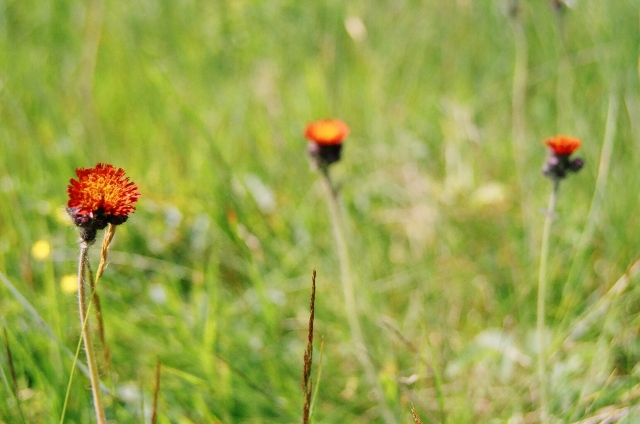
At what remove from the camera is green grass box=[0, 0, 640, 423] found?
136cm

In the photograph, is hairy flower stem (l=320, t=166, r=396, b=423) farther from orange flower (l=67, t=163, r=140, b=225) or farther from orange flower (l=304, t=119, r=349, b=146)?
orange flower (l=67, t=163, r=140, b=225)

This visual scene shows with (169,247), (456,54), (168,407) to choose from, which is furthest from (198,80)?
(168,407)

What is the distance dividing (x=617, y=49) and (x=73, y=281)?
1966mm

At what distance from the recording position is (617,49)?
6.45ft

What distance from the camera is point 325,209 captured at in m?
2.05

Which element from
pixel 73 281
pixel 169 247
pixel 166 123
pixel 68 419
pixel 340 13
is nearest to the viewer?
pixel 68 419

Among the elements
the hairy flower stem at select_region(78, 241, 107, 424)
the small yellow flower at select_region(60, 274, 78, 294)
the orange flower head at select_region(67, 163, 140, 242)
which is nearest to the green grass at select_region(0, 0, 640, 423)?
the small yellow flower at select_region(60, 274, 78, 294)

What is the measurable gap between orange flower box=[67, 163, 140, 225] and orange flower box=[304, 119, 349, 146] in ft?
2.05

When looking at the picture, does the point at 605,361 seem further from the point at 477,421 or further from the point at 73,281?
the point at 73,281

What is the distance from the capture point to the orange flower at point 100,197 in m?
0.79

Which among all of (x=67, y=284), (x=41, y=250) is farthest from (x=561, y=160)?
(x=41, y=250)

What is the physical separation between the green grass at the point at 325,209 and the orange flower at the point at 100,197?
12.9 inches

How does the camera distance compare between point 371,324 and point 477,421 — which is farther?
point 371,324

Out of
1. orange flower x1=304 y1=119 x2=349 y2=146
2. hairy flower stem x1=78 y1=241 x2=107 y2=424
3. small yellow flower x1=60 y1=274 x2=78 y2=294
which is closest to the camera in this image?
hairy flower stem x1=78 y1=241 x2=107 y2=424
